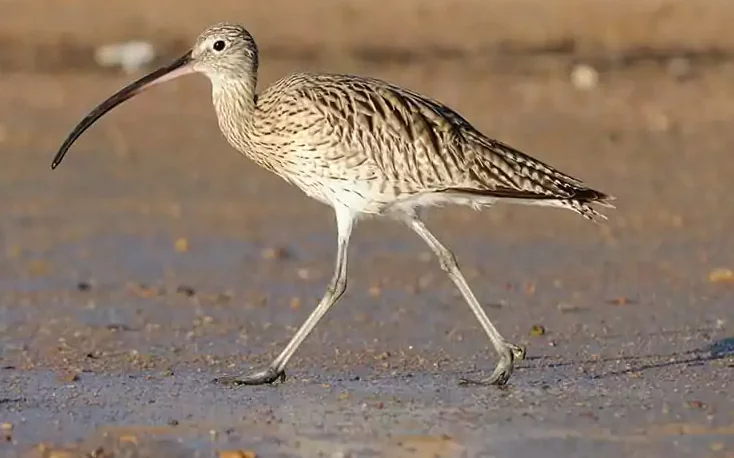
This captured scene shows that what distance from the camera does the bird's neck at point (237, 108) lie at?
32.4 ft

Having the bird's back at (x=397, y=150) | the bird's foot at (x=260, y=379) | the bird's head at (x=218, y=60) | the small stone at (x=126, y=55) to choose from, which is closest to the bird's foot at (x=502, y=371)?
the bird's back at (x=397, y=150)

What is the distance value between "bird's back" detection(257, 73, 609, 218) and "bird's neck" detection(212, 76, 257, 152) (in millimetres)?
210

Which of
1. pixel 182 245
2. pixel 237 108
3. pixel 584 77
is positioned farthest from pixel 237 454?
pixel 584 77

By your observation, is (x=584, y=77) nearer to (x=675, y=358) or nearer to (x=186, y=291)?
(x=186, y=291)

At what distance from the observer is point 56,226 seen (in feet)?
46.7

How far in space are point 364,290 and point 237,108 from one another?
233cm

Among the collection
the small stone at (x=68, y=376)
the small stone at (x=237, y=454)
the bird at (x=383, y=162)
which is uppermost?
the bird at (x=383, y=162)

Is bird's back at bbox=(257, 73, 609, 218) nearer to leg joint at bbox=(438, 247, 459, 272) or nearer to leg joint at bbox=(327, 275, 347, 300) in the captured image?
leg joint at bbox=(438, 247, 459, 272)

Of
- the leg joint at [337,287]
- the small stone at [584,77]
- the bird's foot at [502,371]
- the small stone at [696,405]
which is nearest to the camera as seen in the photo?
the small stone at [696,405]

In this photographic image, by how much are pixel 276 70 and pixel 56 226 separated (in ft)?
27.8

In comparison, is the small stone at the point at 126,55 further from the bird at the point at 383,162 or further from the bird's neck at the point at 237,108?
the bird at the point at 383,162

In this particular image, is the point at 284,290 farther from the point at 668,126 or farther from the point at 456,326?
the point at 668,126

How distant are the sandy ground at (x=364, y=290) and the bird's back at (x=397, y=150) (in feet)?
3.06

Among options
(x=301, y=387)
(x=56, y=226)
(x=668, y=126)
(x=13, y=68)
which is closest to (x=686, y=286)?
(x=301, y=387)
